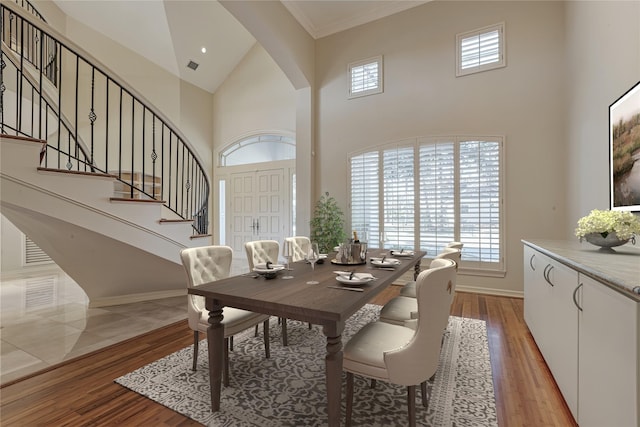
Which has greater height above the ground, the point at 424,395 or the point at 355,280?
the point at 355,280

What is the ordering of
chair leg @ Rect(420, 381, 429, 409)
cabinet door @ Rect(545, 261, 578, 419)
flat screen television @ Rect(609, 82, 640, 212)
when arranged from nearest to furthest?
cabinet door @ Rect(545, 261, 578, 419)
chair leg @ Rect(420, 381, 429, 409)
flat screen television @ Rect(609, 82, 640, 212)

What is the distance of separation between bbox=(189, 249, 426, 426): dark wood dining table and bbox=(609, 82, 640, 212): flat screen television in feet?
6.02

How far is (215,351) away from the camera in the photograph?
1774mm

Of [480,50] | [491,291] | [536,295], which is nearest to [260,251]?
[536,295]

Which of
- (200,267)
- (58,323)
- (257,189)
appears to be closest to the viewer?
(200,267)

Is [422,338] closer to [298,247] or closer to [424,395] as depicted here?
[424,395]

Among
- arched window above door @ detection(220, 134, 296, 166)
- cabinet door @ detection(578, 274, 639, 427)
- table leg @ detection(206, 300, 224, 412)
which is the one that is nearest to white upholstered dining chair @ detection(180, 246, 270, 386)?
table leg @ detection(206, 300, 224, 412)

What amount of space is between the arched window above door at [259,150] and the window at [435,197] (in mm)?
2252

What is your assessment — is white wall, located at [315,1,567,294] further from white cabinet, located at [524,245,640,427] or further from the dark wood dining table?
the dark wood dining table

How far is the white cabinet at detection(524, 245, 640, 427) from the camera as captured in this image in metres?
1.10

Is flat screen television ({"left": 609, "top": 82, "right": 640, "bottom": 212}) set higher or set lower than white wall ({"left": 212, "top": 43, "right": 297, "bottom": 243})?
lower

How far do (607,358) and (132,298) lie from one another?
488 centimetres

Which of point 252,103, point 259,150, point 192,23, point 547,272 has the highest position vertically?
point 192,23

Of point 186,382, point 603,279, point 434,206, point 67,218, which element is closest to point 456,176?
point 434,206
